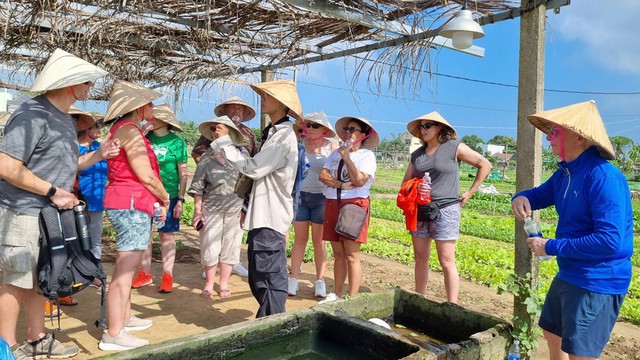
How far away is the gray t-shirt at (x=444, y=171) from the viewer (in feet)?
13.8

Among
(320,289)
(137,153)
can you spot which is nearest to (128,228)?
(137,153)

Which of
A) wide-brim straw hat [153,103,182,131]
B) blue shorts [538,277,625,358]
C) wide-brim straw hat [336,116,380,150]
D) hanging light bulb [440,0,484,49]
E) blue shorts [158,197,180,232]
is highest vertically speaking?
hanging light bulb [440,0,484,49]

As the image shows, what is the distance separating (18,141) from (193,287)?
2869 mm

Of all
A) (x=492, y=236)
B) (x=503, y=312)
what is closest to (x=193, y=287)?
(x=503, y=312)

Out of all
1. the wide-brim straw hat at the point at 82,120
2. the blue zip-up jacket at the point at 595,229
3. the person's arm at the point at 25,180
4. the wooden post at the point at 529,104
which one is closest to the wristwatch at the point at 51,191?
the person's arm at the point at 25,180

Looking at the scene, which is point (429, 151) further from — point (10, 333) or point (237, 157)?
point (10, 333)

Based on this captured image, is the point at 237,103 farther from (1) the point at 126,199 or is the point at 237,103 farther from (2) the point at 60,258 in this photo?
(2) the point at 60,258

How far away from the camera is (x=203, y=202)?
4.84m

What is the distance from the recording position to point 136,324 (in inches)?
154

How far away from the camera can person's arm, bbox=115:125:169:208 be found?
3.35 meters

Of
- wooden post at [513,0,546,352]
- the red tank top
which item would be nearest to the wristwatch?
the red tank top

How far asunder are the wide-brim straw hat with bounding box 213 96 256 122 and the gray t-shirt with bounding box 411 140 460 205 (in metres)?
2.00

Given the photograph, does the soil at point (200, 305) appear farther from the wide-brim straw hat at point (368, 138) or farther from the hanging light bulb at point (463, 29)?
the hanging light bulb at point (463, 29)

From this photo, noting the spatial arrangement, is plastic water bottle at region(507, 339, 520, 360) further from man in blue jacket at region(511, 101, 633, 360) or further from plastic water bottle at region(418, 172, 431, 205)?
plastic water bottle at region(418, 172, 431, 205)
